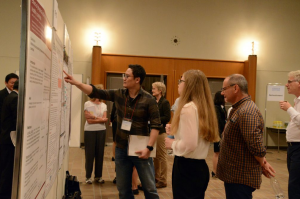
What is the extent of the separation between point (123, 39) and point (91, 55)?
118 centimetres

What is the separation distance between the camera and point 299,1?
31.5ft

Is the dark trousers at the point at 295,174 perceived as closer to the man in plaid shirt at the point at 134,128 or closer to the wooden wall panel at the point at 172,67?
the man in plaid shirt at the point at 134,128

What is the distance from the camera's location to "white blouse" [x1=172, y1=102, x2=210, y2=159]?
6.32ft

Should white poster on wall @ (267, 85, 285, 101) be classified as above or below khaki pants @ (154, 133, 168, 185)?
above

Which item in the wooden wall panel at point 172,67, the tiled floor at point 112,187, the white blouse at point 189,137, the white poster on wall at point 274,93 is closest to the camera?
the white blouse at point 189,137

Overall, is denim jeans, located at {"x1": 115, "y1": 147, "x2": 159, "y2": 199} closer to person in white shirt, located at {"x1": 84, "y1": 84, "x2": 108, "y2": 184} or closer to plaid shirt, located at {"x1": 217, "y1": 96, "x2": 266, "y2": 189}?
plaid shirt, located at {"x1": 217, "y1": 96, "x2": 266, "y2": 189}

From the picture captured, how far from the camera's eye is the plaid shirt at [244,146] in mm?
1858

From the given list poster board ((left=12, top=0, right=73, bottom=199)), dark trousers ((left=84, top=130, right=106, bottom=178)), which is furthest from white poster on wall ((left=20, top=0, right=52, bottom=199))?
dark trousers ((left=84, top=130, right=106, bottom=178))

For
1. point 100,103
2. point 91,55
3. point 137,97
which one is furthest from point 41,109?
point 91,55

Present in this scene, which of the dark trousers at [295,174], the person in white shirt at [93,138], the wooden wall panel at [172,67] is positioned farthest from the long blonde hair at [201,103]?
the wooden wall panel at [172,67]

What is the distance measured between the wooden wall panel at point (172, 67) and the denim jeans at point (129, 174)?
623 cm

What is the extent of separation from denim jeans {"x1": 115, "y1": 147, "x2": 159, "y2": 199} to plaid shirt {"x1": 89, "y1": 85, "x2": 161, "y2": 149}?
5.2 inches

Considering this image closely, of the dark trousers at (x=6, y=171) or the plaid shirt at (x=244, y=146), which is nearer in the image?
the plaid shirt at (x=244, y=146)

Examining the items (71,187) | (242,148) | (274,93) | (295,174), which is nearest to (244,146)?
(242,148)
